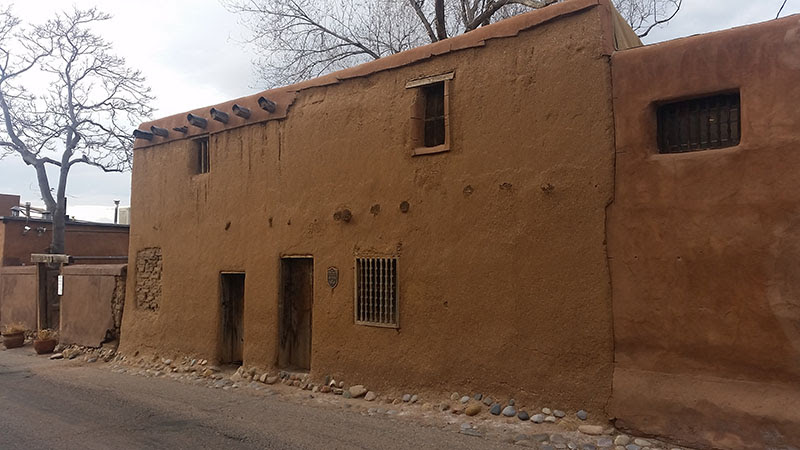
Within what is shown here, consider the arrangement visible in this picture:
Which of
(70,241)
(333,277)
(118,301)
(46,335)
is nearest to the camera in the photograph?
(333,277)

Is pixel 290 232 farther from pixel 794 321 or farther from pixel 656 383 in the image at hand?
pixel 794 321

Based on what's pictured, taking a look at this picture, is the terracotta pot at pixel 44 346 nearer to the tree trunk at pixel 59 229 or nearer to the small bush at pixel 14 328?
the small bush at pixel 14 328

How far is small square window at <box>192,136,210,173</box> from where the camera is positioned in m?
10.9

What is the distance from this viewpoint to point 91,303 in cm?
1240

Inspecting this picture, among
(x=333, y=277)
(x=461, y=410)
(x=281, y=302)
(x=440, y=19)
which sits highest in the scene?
(x=440, y=19)

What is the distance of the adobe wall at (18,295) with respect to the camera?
1431 cm

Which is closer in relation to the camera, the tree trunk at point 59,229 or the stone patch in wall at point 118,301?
the stone patch in wall at point 118,301

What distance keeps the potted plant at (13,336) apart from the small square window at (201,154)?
22.8 feet

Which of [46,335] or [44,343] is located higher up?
[46,335]

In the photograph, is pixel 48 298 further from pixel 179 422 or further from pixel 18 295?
pixel 179 422

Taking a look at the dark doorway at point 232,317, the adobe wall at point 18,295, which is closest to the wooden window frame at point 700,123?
the dark doorway at point 232,317

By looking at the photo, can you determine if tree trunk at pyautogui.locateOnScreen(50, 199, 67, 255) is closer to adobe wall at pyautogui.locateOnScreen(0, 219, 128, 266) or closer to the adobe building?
adobe wall at pyautogui.locateOnScreen(0, 219, 128, 266)

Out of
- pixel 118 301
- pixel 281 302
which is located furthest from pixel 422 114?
pixel 118 301

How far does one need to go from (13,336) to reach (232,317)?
7.16 m
